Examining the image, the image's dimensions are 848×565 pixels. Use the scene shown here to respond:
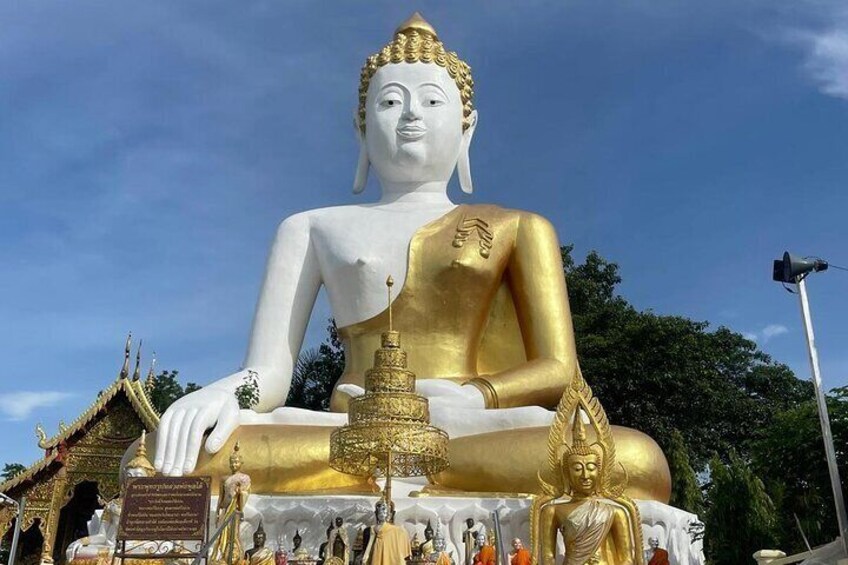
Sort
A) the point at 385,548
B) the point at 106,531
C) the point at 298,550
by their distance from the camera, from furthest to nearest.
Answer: the point at 106,531
the point at 298,550
the point at 385,548

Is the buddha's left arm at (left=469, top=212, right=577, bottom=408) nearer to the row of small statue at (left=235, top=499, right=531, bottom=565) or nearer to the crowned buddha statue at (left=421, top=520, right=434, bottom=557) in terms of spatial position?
the crowned buddha statue at (left=421, top=520, right=434, bottom=557)

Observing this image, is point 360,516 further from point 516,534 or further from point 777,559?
point 777,559

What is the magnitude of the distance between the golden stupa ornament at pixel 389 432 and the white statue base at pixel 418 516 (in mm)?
282

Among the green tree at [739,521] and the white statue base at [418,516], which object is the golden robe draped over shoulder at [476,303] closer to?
the white statue base at [418,516]

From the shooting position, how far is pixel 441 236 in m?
9.66

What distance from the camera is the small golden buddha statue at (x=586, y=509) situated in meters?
5.45

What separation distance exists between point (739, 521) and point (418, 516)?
342cm

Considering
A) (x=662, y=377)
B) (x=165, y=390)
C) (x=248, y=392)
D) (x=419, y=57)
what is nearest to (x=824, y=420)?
(x=248, y=392)

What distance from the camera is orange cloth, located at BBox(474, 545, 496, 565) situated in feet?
20.9

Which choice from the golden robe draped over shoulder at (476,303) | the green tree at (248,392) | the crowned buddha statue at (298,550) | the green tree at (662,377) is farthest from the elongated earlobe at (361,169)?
the green tree at (662,377)

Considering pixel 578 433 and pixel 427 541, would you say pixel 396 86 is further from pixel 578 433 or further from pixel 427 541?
pixel 578 433

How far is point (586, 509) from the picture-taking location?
5516 mm

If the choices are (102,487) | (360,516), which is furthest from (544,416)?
(102,487)

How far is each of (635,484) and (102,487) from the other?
11.4 metres
